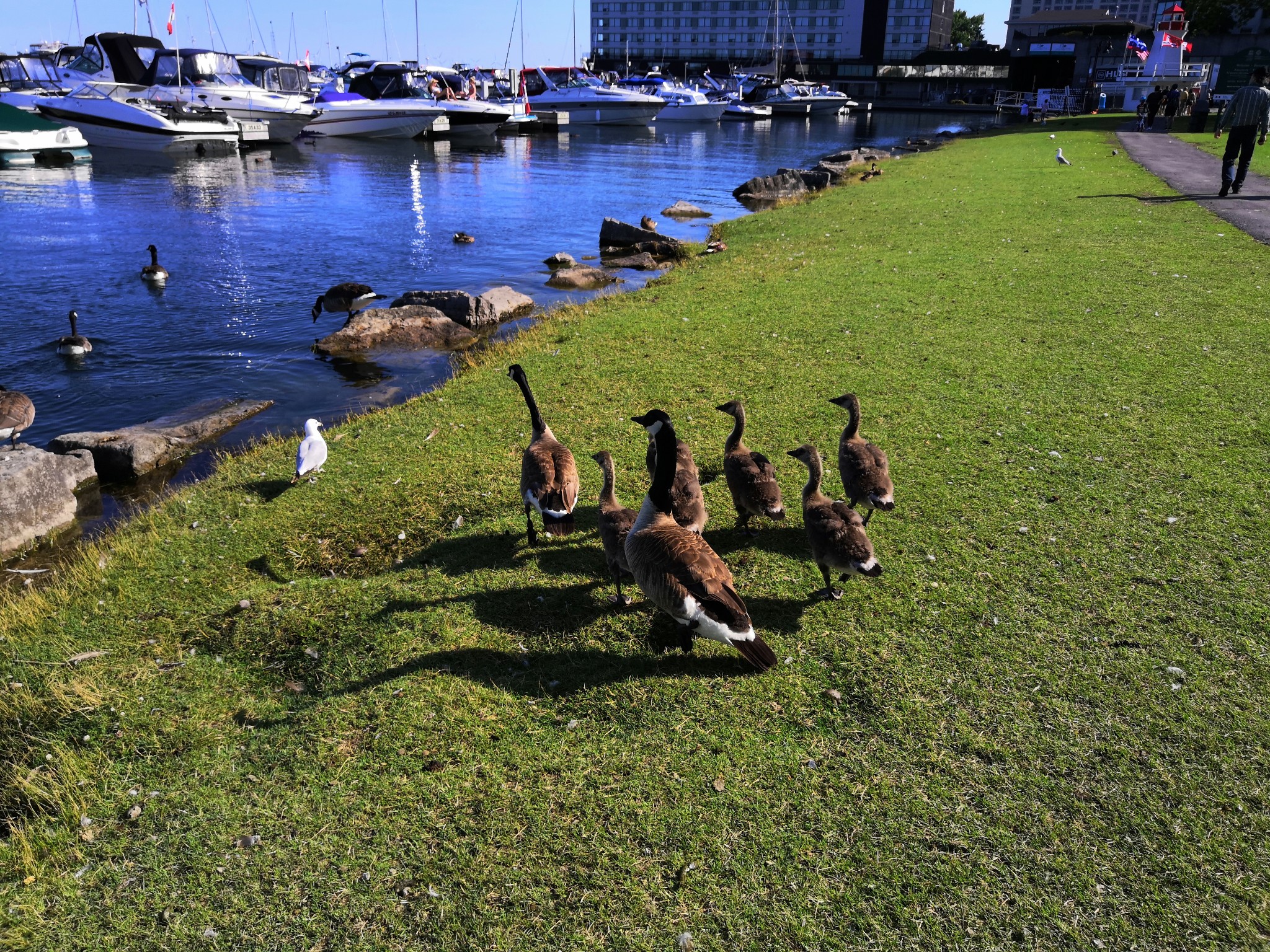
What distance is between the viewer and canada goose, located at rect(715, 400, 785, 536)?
21.5 feet

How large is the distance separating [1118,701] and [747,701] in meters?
2.34

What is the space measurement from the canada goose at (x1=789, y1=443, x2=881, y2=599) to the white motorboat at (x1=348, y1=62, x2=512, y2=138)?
68198 millimetres

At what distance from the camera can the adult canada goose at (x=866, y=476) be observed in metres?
6.51

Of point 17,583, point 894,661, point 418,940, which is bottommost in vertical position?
point 17,583

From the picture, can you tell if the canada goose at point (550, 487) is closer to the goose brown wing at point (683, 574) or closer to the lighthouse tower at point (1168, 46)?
the goose brown wing at point (683, 574)

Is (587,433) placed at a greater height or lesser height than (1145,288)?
lesser

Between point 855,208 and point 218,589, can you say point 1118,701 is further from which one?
point 855,208

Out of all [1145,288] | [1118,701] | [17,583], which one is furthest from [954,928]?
[1145,288]

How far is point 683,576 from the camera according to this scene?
498cm

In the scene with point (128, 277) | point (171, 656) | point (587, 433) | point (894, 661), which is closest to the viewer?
point (894, 661)

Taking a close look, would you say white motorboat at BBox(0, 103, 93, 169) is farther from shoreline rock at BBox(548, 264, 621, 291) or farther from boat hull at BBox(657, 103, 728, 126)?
boat hull at BBox(657, 103, 728, 126)

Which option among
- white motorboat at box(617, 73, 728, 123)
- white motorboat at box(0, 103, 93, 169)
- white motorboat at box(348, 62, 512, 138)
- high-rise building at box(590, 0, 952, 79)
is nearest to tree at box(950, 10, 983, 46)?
high-rise building at box(590, 0, 952, 79)

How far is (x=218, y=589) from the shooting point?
652cm

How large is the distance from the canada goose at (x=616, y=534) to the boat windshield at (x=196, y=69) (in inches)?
2681
